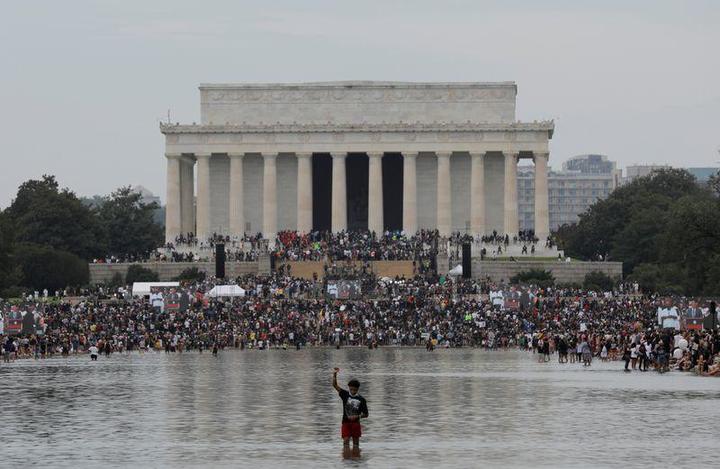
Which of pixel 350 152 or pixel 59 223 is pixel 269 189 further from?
pixel 59 223

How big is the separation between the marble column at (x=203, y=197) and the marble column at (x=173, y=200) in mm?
1763

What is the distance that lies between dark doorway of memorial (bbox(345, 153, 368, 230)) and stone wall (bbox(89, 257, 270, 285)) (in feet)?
82.4

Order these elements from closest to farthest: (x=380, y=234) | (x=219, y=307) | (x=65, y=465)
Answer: (x=65, y=465)
(x=219, y=307)
(x=380, y=234)

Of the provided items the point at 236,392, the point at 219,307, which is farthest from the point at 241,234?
the point at 236,392

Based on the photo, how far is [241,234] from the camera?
154000 millimetres

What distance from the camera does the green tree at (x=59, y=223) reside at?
149 metres

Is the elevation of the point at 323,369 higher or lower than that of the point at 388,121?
lower

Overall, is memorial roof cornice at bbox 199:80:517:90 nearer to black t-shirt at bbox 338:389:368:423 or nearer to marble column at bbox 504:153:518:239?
marble column at bbox 504:153:518:239

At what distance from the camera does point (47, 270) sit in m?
133

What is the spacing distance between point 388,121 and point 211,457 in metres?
117

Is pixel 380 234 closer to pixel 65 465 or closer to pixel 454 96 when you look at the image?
pixel 454 96

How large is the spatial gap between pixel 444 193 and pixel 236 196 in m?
18.4

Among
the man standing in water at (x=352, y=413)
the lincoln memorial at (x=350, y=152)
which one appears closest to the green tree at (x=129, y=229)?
the lincoln memorial at (x=350, y=152)

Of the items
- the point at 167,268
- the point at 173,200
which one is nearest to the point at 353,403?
the point at 167,268
